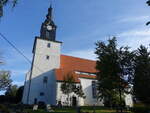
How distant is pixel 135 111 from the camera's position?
17.4 m

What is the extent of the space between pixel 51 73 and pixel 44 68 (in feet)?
6.49

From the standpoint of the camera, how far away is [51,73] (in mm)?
36031

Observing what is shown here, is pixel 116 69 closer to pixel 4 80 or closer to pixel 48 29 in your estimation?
pixel 48 29

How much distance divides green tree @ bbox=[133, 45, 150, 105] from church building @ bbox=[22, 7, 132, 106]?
37.0ft

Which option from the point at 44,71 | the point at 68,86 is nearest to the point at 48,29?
the point at 44,71

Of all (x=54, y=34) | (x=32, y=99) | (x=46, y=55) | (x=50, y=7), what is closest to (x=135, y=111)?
(x=32, y=99)

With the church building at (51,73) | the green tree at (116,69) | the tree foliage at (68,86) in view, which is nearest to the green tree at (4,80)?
the church building at (51,73)

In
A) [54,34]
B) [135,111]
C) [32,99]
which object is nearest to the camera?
[135,111]

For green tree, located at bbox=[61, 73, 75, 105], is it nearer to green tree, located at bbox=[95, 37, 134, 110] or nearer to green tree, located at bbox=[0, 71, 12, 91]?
green tree, located at bbox=[95, 37, 134, 110]

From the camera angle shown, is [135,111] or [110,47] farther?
[110,47]

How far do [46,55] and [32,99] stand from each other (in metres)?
10.5

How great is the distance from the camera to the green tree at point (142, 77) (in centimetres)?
1802

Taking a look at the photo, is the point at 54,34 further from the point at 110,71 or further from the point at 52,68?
the point at 110,71

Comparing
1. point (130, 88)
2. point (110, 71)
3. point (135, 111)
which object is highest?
point (110, 71)
